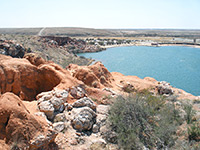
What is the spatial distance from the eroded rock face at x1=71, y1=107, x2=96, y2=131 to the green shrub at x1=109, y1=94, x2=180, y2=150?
90 centimetres

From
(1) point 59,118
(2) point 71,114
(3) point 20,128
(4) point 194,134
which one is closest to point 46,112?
(1) point 59,118

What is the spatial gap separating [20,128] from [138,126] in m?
4.46

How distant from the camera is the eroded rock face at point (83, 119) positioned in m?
6.90

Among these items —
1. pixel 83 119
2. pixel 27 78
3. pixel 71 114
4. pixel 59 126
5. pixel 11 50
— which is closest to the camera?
pixel 59 126

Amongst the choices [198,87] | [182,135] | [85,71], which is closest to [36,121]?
[182,135]

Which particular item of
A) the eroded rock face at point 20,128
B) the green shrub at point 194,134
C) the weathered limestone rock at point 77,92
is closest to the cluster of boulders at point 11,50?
the weathered limestone rock at point 77,92

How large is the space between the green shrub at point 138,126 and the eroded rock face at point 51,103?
7.60 ft

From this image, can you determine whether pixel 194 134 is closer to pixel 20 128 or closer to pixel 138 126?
pixel 138 126

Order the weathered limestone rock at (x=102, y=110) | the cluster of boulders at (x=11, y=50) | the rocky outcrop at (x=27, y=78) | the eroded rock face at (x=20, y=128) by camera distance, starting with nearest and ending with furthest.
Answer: the eroded rock face at (x=20, y=128), the weathered limestone rock at (x=102, y=110), the rocky outcrop at (x=27, y=78), the cluster of boulders at (x=11, y=50)

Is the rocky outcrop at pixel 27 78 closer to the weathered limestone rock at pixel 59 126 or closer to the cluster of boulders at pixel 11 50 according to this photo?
the weathered limestone rock at pixel 59 126

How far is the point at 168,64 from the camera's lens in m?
42.3

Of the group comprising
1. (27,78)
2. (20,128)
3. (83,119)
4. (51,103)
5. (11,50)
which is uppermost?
(11,50)

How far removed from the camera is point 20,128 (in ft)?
17.3

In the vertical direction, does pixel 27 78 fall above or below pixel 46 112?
above
